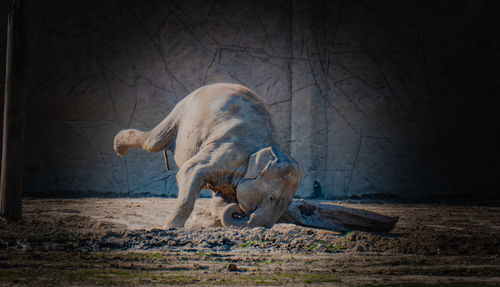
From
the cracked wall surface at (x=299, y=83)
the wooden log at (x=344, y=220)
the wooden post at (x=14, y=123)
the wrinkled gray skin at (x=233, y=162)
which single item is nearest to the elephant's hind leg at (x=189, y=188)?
the wrinkled gray skin at (x=233, y=162)

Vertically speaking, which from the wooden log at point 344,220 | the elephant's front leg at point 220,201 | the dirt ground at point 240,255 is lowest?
the dirt ground at point 240,255

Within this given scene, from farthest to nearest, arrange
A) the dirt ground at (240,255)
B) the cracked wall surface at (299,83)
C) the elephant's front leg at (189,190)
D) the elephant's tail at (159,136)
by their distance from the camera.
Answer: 1. the cracked wall surface at (299,83)
2. the elephant's tail at (159,136)
3. the elephant's front leg at (189,190)
4. the dirt ground at (240,255)

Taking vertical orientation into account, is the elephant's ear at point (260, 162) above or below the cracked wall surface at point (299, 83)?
below

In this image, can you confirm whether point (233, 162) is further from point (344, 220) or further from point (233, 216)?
point (344, 220)

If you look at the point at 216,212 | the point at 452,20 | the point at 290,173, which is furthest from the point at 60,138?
the point at 452,20

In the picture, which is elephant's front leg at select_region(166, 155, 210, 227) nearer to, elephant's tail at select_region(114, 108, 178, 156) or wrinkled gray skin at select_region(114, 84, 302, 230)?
wrinkled gray skin at select_region(114, 84, 302, 230)

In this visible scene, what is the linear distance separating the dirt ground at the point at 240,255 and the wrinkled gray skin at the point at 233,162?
0.27 metres

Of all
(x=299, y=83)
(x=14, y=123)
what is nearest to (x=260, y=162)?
(x=14, y=123)

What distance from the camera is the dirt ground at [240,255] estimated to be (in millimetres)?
3064

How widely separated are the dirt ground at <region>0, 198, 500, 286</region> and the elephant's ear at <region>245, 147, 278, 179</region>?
456 millimetres

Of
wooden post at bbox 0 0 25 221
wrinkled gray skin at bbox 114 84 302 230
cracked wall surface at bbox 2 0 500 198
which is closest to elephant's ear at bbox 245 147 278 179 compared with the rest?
wrinkled gray skin at bbox 114 84 302 230

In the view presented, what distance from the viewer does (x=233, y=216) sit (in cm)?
483

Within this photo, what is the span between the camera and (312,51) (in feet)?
28.0

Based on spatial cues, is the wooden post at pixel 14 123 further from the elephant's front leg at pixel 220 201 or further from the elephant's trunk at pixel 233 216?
the elephant's trunk at pixel 233 216
